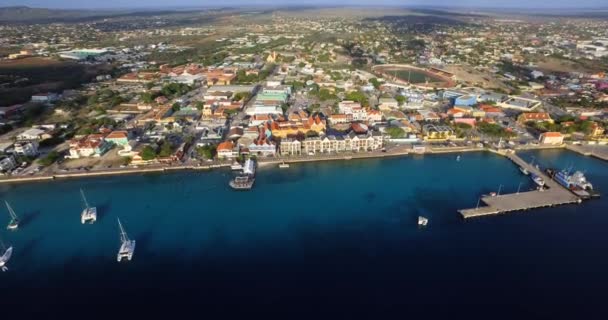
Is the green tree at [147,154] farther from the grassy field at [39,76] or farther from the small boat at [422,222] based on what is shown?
the grassy field at [39,76]

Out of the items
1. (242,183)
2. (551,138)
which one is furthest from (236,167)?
(551,138)

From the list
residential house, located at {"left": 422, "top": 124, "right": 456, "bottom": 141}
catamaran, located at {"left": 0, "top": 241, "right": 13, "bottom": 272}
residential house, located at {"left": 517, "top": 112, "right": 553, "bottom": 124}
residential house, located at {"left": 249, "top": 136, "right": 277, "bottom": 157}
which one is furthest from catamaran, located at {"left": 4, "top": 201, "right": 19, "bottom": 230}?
residential house, located at {"left": 517, "top": 112, "right": 553, "bottom": 124}

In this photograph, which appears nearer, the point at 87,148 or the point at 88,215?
the point at 88,215

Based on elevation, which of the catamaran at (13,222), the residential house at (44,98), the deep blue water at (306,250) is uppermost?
the residential house at (44,98)

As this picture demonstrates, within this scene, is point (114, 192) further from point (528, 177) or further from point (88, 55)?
point (88, 55)

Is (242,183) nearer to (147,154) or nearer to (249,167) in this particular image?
(249,167)

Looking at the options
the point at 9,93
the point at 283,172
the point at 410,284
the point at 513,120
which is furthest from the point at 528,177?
the point at 9,93

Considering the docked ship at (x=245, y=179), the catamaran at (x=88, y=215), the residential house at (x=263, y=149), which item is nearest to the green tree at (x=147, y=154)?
the catamaran at (x=88, y=215)
